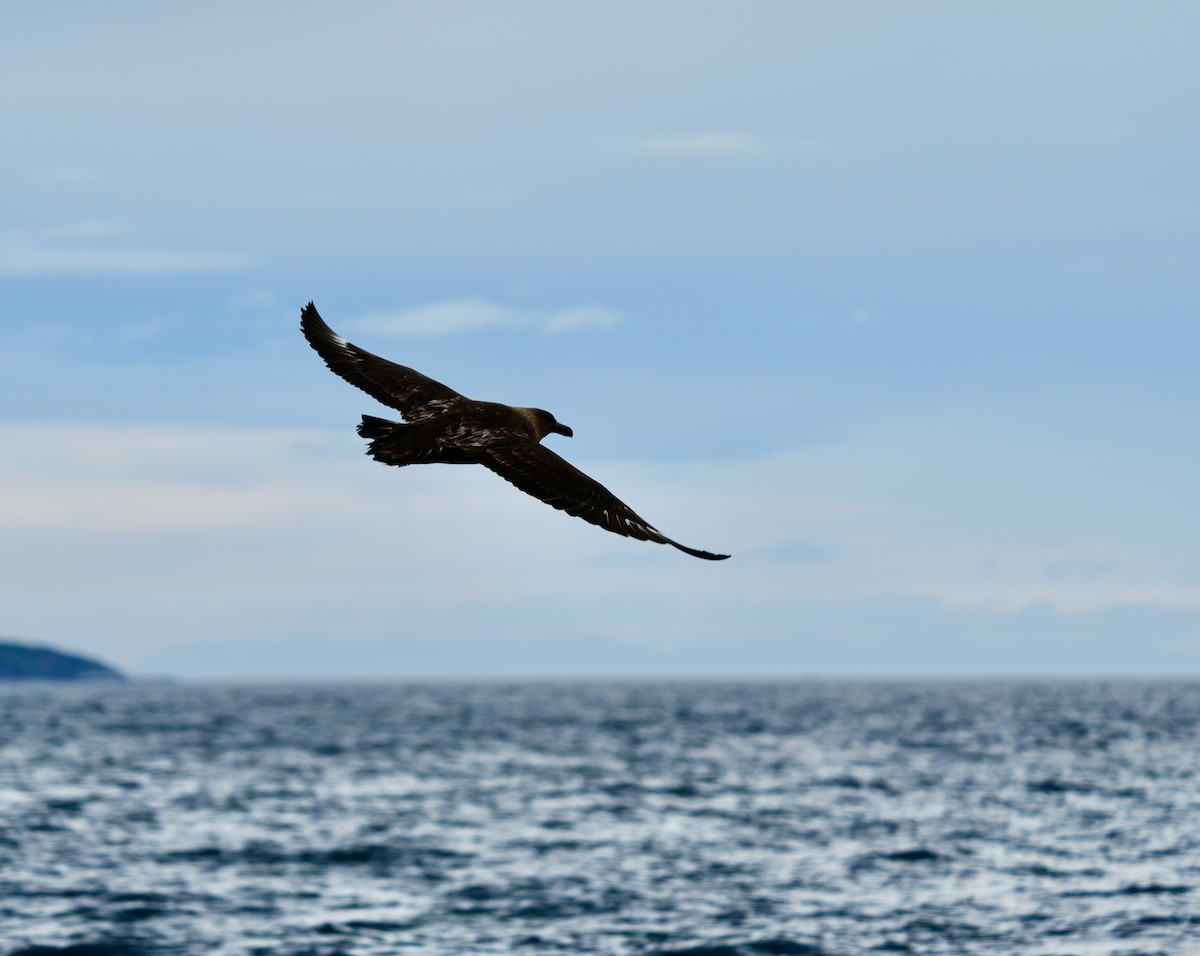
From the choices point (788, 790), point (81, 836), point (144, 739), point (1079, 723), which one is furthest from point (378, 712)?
point (81, 836)

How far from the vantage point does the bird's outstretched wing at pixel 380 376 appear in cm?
1062

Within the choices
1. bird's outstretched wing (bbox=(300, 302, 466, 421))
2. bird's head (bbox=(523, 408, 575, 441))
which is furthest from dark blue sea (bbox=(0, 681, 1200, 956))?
bird's head (bbox=(523, 408, 575, 441))

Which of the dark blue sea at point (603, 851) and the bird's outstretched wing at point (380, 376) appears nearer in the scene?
the bird's outstretched wing at point (380, 376)

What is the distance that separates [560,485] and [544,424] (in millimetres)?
571

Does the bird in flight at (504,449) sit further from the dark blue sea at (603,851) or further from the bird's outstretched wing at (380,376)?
the dark blue sea at (603,851)

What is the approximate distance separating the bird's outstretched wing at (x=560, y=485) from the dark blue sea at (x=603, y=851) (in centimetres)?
1807

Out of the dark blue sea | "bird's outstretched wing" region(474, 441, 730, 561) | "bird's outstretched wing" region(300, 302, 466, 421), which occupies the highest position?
"bird's outstretched wing" region(300, 302, 466, 421)

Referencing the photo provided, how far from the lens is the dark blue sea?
90.1 ft

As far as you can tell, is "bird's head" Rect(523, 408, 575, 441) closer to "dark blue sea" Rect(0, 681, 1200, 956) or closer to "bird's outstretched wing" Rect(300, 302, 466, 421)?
"bird's outstretched wing" Rect(300, 302, 466, 421)

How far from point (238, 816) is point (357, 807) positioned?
3.93 m

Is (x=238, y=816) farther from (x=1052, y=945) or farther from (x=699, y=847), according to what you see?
(x=1052, y=945)

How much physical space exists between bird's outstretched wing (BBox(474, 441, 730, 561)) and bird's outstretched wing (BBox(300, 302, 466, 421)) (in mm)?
698

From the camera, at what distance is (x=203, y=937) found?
2731 cm

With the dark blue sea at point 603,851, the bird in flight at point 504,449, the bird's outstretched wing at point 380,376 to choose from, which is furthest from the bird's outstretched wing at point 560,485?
the dark blue sea at point 603,851
